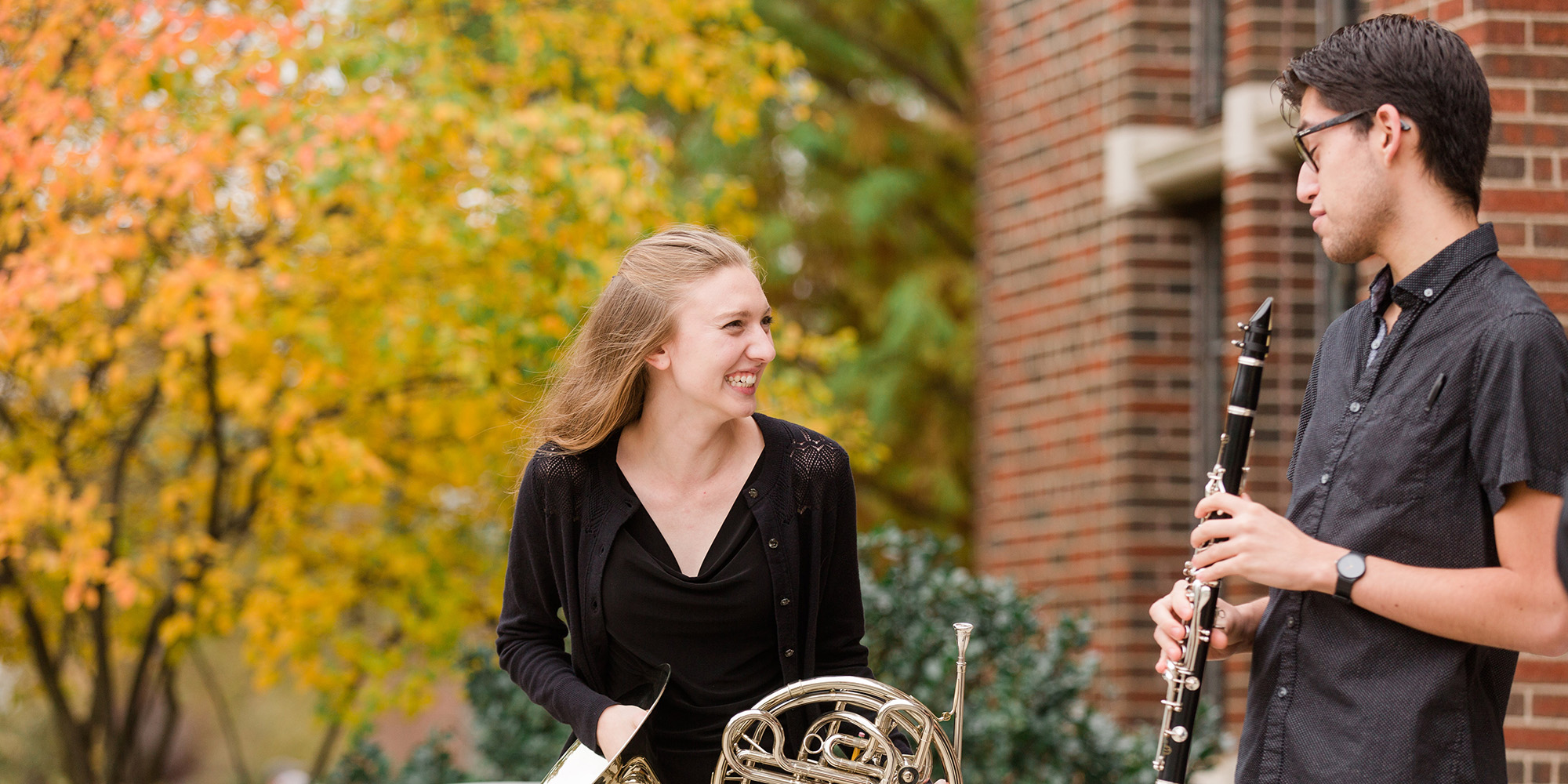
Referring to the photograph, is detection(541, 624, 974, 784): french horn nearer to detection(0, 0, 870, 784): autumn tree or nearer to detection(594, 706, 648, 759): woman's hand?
detection(594, 706, 648, 759): woman's hand

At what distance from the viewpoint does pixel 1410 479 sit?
2.17 meters

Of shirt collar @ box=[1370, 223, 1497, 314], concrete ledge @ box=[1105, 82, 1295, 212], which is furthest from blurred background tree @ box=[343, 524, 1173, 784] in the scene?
shirt collar @ box=[1370, 223, 1497, 314]

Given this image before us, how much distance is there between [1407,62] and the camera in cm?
221

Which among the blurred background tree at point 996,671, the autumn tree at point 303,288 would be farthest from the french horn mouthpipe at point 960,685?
the autumn tree at point 303,288

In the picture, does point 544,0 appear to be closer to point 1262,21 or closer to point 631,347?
point 1262,21

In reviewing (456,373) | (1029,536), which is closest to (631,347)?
(456,373)

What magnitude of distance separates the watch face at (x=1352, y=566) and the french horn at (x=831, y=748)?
1.97 feet

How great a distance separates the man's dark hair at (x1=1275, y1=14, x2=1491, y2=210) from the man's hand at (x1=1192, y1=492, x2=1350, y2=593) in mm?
599

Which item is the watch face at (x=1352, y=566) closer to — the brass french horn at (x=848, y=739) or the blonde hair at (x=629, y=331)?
the brass french horn at (x=848, y=739)

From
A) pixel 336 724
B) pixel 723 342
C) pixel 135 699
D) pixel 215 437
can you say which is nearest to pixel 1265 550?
pixel 723 342

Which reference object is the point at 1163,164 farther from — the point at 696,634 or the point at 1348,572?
the point at 1348,572

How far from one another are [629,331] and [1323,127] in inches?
52.6

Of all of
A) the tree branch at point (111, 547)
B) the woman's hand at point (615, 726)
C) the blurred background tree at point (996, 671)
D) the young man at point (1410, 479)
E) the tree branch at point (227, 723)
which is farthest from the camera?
the tree branch at point (227, 723)

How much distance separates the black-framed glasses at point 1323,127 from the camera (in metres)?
2.24
